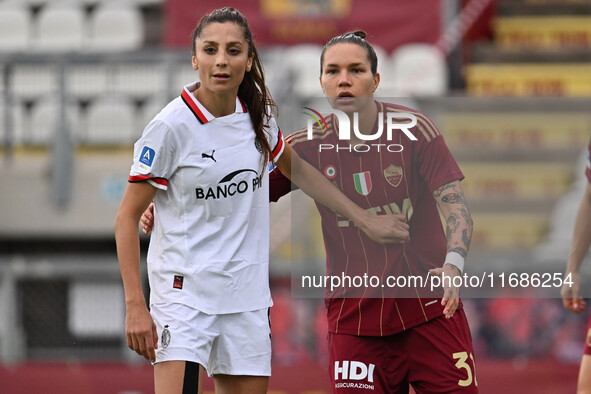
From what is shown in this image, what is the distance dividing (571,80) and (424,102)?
3.50 m

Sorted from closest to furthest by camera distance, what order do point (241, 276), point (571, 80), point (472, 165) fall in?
point (241, 276) < point (472, 165) < point (571, 80)

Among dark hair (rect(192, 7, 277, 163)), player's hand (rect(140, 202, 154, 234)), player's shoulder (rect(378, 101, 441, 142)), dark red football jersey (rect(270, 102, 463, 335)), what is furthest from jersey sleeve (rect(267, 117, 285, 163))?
player's hand (rect(140, 202, 154, 234))

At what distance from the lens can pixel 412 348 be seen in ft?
13.1

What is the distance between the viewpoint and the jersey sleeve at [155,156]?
362 cm

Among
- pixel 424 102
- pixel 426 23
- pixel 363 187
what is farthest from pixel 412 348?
pixel 426 23

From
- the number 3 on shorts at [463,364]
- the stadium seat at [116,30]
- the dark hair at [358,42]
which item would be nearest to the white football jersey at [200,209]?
the dark hair at [358,42]

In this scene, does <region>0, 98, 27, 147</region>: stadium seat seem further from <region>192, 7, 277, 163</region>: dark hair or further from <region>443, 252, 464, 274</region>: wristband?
<region>443, 252, 464, 274</region>: wristband

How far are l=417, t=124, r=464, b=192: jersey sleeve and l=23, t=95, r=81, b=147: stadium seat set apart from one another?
669cm

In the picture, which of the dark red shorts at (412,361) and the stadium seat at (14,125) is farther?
the stadium seat at (14,125)

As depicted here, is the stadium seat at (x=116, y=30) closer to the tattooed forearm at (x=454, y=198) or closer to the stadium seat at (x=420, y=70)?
the stadium seat at (x=420, y=70)

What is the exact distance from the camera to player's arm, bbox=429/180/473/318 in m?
3.81

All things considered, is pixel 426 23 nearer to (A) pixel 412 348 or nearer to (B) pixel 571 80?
(B) pixel 571 80

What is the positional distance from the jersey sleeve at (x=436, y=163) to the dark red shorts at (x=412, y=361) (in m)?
0.57

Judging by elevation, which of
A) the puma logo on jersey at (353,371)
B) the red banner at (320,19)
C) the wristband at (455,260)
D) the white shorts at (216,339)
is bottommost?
the puma logo on jersey at (353,371)
